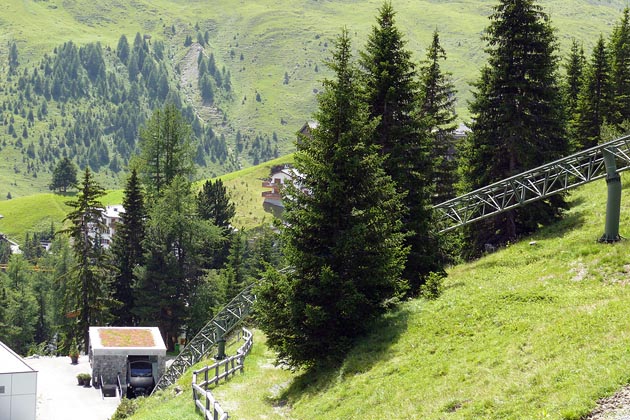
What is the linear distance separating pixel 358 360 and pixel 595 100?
44.1 meters

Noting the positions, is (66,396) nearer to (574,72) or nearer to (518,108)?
(518,108)

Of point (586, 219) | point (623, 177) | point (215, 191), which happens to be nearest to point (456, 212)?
point (586, 219)

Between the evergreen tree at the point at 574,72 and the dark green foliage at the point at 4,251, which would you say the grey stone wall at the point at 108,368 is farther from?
the dark green foliage at the point at 4,251

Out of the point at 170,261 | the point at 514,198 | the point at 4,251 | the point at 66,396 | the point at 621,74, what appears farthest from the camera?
the point at 4,251

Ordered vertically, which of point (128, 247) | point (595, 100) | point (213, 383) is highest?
point (595, 100)

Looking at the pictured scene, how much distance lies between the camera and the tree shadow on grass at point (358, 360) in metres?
26.9

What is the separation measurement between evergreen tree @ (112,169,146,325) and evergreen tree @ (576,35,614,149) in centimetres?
4359

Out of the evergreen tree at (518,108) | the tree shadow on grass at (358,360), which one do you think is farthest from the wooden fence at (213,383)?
the evergreen tree at (518,108)

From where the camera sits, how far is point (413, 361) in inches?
974

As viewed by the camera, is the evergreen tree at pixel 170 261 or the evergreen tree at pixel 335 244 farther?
the evergreen tree at pixel 170 261

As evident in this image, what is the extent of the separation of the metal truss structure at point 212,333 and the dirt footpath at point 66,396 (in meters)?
4.60

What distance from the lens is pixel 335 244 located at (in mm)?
30688

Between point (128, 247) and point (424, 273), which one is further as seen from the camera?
point (128, 247)

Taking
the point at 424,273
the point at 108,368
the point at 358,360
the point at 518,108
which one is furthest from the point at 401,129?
the point at 108,368
